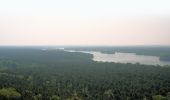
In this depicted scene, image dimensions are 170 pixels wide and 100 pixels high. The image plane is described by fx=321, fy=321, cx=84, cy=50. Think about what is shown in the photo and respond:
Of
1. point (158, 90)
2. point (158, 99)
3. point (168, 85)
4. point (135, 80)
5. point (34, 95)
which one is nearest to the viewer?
point (158, 99)

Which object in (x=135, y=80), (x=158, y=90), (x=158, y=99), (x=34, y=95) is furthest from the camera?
(x=135, y=80)

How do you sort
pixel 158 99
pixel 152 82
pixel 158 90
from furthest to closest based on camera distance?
pixel 152 82 < pixel 158 90 < pixel 158 99

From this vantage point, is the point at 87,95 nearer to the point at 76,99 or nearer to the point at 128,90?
the point at 76,99

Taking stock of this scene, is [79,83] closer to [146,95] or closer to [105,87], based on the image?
[105,87]

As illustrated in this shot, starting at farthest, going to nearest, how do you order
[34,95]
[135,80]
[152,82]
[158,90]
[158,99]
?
[135,80]
[152,82]
[158,90]
[34,95]
[158,99]

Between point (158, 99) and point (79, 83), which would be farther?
point (79, 83)

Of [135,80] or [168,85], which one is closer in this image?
[168,85]

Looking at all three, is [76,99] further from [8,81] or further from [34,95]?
[8,81]

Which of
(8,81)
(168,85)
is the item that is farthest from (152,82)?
(8,81)

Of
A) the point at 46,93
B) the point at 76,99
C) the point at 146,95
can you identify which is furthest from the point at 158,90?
the point at 46,93
